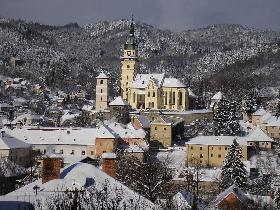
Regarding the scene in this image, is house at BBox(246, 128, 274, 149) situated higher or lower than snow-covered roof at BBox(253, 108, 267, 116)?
lower

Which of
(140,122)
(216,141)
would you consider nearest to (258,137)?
(216,141)

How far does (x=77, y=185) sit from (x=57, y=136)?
50.5 metres

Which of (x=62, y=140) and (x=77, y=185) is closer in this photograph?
(x=77, y=185)

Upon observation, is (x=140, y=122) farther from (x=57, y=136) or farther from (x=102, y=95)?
(x=102, y=95)

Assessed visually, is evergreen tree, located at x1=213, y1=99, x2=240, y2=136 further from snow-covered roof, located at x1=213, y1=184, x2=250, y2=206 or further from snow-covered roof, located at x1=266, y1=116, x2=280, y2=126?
snow-covered roof, located at x1=213, y1=184, x2=250, y2=206

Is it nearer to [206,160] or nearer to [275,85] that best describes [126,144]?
[206,160]

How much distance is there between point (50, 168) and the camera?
67.5ft

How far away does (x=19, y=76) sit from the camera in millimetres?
186125

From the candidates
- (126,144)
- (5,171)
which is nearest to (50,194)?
(5,171)

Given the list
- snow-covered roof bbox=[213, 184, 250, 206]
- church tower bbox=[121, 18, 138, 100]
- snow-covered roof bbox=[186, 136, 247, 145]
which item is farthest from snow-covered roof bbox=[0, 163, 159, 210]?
church tower bbox=[121, 18, 138, 100]

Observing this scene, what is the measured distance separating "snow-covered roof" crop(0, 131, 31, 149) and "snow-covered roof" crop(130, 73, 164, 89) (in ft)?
89.1

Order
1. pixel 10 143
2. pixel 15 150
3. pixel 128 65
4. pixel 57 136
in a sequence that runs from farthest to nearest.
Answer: pixel 128 65 → pixel 57 136 → pixel 10 143 → pixel 15 150

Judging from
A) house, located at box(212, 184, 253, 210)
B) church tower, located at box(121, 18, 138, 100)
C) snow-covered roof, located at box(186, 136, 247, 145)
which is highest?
church tower, located at box(121, 18, 138, 100)

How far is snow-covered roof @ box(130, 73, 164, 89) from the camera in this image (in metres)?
89.8
